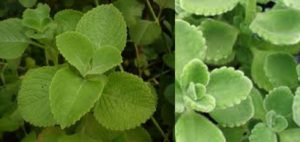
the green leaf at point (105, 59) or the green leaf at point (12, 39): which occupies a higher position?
the green leaf at point (105, 59)

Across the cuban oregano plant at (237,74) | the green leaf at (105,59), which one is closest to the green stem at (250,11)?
the cuban oregano plant at (237,74)

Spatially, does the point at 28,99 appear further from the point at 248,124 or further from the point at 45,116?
the point at 248,124

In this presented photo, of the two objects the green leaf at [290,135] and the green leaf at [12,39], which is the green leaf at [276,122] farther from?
the green leaf at [12,39]

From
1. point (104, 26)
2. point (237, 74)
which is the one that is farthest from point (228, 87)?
point (104, 26)

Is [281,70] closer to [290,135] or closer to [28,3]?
[290,135]

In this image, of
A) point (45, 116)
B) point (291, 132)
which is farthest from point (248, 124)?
point (45, 116)
